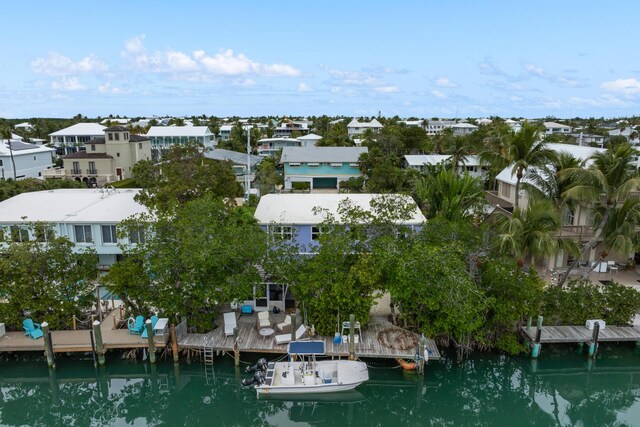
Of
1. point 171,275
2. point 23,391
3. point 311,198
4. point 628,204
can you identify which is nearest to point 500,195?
point 628,204

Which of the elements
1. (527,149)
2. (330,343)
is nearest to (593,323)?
(527,149)

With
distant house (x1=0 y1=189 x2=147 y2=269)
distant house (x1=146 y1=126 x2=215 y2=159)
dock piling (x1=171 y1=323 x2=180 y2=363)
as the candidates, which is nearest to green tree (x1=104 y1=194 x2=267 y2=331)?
dock piling (x1=171 y1=323 x2=180 y2=363)

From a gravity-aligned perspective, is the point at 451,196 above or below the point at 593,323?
above

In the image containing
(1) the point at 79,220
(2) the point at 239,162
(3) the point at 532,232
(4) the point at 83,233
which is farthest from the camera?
(2) the point at 239,162

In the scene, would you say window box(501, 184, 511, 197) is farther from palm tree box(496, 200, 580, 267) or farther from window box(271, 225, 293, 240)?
window box(271, 225, 293, 240)

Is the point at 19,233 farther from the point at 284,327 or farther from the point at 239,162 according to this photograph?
the point at 239,162

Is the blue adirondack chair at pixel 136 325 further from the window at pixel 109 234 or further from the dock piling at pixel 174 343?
the window at pixel 109 234
